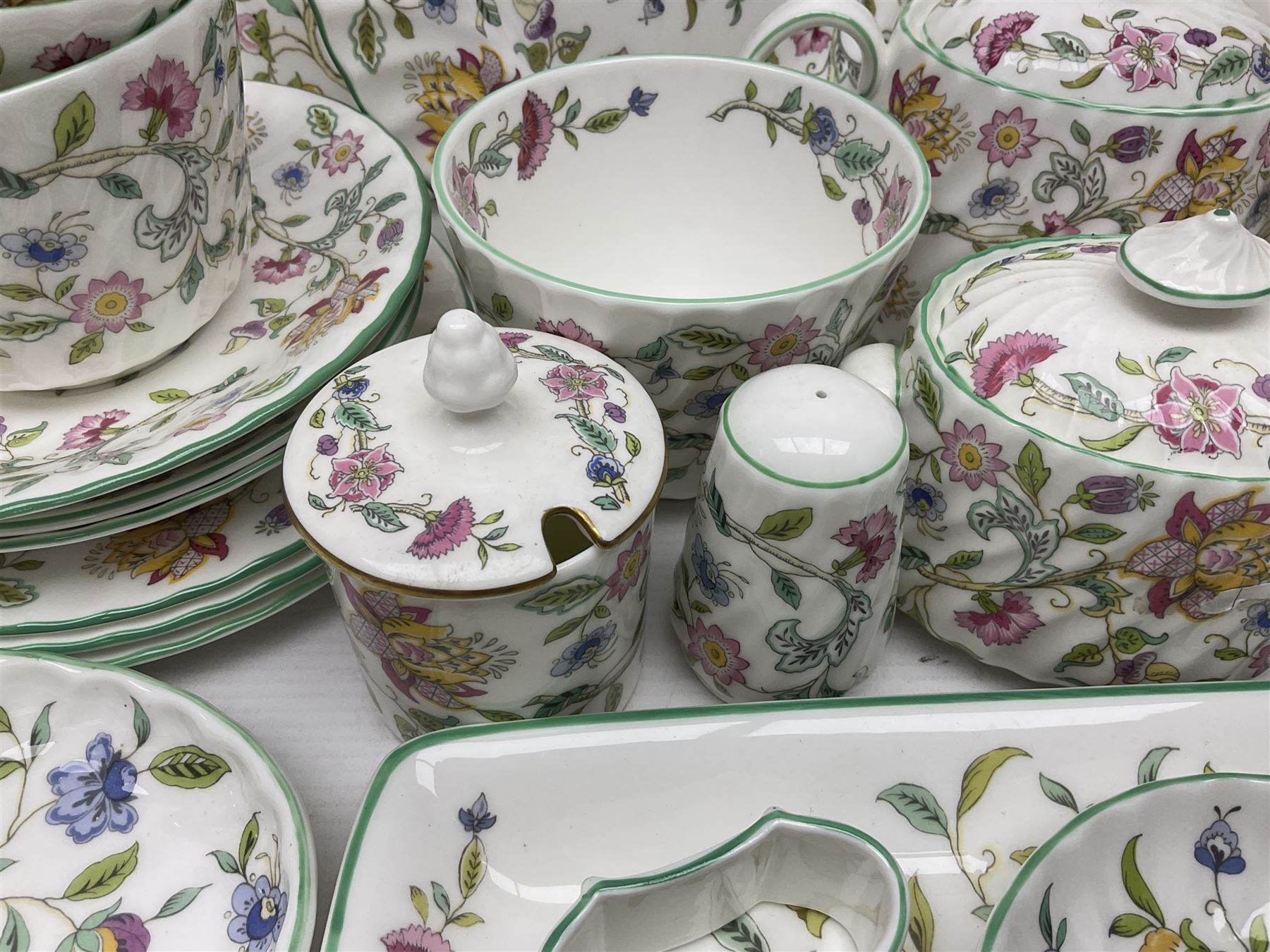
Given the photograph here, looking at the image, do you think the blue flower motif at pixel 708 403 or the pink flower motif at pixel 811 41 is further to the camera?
the pink flower motif at pixel 811 41

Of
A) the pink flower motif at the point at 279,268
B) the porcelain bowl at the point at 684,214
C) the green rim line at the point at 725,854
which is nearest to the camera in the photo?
the green rim line at the point at 725,854

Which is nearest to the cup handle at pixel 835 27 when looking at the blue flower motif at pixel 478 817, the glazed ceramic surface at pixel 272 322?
the glazed ceramic surface at pixel 272 322

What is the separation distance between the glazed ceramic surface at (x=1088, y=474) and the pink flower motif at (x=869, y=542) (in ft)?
0.16

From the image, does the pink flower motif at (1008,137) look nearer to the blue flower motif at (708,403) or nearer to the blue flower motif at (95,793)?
the blue flower motif at (708,403)

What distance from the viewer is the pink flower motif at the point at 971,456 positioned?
0.44 metres

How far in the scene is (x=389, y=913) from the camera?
1.25 ft

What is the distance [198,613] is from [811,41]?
0.53 metres

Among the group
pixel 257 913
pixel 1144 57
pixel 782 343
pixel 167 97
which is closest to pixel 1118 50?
pixel 1144 57

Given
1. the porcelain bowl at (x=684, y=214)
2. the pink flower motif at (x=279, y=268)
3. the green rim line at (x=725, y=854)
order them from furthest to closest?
the pink flower motif at (x=279, y=268) < the porcelain bowl at (x=684, y=214) < the green rim line at (x=725, y=854)

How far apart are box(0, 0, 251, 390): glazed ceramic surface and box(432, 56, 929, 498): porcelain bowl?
0.37 feet

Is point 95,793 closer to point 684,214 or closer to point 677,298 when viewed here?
point 677,298

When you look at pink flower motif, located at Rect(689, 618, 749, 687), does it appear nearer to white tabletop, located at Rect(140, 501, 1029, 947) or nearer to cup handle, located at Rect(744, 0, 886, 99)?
white tabletop, located at Rect(140, 501, 1029, 947)

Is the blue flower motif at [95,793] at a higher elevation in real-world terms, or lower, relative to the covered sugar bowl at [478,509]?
lower

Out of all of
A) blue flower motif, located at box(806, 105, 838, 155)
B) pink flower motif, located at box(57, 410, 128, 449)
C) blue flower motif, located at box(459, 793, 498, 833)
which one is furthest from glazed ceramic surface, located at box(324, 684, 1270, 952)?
blue flower motif, located at box(806, 105, 838, 155)
